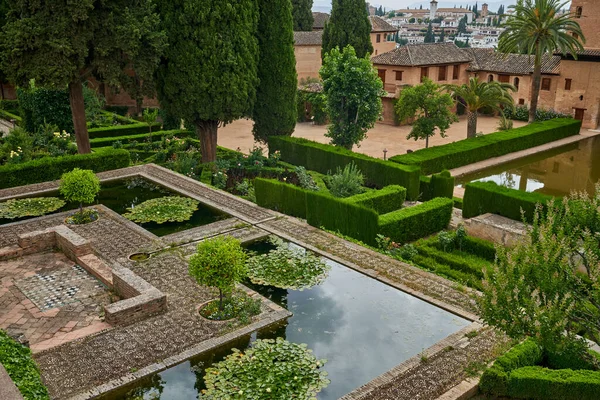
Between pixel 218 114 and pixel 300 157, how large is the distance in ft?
17.3

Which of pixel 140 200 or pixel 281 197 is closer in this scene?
pixel 281 197

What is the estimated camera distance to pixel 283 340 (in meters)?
12.7

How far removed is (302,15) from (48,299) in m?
52.3

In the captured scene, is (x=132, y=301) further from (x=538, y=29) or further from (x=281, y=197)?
(x=538, y=29)

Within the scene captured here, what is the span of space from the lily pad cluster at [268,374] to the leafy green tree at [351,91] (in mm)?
17640

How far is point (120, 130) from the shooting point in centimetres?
3275

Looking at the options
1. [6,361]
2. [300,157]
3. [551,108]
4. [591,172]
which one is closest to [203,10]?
[300,157]

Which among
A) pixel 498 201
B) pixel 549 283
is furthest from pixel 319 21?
pixel 549 283

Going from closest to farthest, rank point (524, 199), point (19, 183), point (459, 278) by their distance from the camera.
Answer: point (459, 278), point (524, 199), point (19, 183)

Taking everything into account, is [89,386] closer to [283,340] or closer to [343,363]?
[283,340]

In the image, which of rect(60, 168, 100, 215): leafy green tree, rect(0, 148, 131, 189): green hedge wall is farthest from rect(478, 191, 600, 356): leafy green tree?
rect(0, 148, 131, 189): green hedge wall

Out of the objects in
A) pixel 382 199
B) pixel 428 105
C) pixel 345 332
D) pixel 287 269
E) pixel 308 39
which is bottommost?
pixel 345 332

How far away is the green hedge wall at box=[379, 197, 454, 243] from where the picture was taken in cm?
1839

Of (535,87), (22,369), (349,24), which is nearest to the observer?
(22,369)
